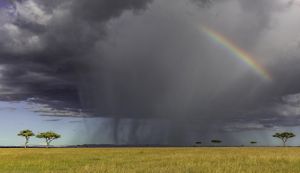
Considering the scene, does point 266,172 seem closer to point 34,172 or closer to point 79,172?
point 79,172

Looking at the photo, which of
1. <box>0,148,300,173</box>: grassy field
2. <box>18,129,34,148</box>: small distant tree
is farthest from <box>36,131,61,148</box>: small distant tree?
<box>0,148,300,173</box>: grassy field

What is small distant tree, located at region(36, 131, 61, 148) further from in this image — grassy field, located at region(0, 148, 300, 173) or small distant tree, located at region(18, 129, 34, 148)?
grassy field, located at region(0, 148, 300, 173)

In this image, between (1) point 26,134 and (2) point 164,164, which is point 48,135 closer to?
(1) point 26,134

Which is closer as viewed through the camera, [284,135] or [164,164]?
[164,164]

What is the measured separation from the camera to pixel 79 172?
88.3 feet

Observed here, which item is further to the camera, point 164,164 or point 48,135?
point 48,135

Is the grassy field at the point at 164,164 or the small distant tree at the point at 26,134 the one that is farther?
the small distant tree at the point at 26,134

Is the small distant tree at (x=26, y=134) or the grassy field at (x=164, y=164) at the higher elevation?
the small distant tree at (x=26, y=134)

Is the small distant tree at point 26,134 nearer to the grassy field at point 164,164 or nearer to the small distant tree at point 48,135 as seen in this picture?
the small distant tree at point 48,135

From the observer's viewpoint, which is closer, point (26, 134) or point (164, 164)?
point (164, 164)

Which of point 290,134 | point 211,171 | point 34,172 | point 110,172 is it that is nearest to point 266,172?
point 211,171

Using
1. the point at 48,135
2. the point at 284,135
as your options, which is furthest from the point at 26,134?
the point at 284,135

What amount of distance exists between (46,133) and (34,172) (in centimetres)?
14241

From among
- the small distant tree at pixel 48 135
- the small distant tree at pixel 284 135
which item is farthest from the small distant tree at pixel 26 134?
the small distant tree at pixel 284 135
